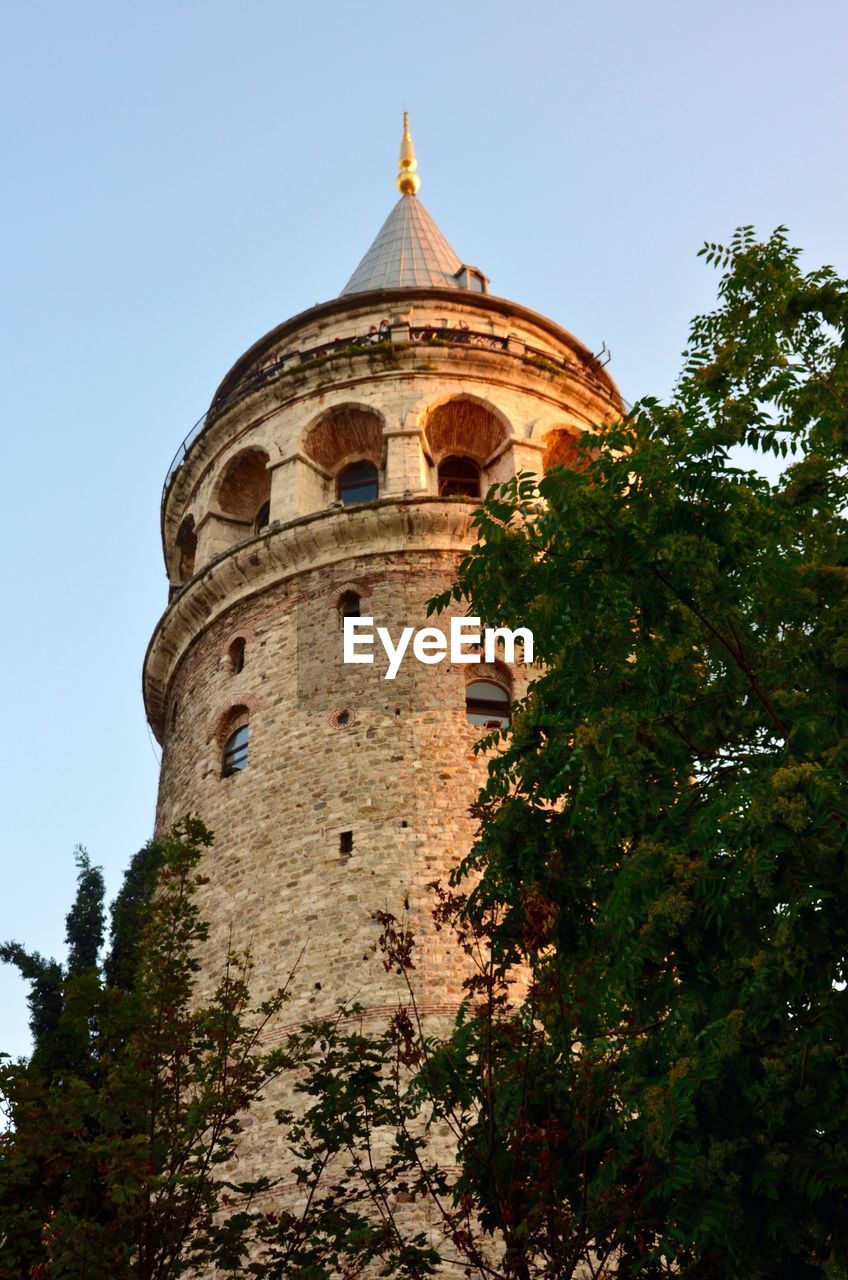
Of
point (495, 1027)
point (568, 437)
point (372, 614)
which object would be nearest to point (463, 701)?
point (372, 614)

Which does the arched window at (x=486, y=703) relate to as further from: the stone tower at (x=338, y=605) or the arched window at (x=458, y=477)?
the arched window at (x=458, y=477)

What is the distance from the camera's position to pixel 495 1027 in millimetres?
8523

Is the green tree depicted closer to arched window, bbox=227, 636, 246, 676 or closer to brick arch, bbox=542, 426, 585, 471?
arched window, bbox=227, 636, 246, 676

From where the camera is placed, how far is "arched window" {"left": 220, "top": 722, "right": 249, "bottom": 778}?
57.9 ft

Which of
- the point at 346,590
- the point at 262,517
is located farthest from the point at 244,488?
the point at 346,590

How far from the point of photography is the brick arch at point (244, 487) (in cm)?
2183

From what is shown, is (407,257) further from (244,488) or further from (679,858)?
(679,858)

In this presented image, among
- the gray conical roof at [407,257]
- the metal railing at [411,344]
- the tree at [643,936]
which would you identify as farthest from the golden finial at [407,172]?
the tree at [643,936]

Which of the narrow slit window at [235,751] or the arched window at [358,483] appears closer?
the narrow slit window at [235,751]

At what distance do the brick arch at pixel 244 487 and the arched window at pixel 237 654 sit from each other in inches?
136

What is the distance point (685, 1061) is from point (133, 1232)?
12.7ft

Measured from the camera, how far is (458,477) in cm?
2095

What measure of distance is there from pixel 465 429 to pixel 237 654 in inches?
204

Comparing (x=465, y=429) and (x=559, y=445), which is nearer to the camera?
(x=465, y=429)
